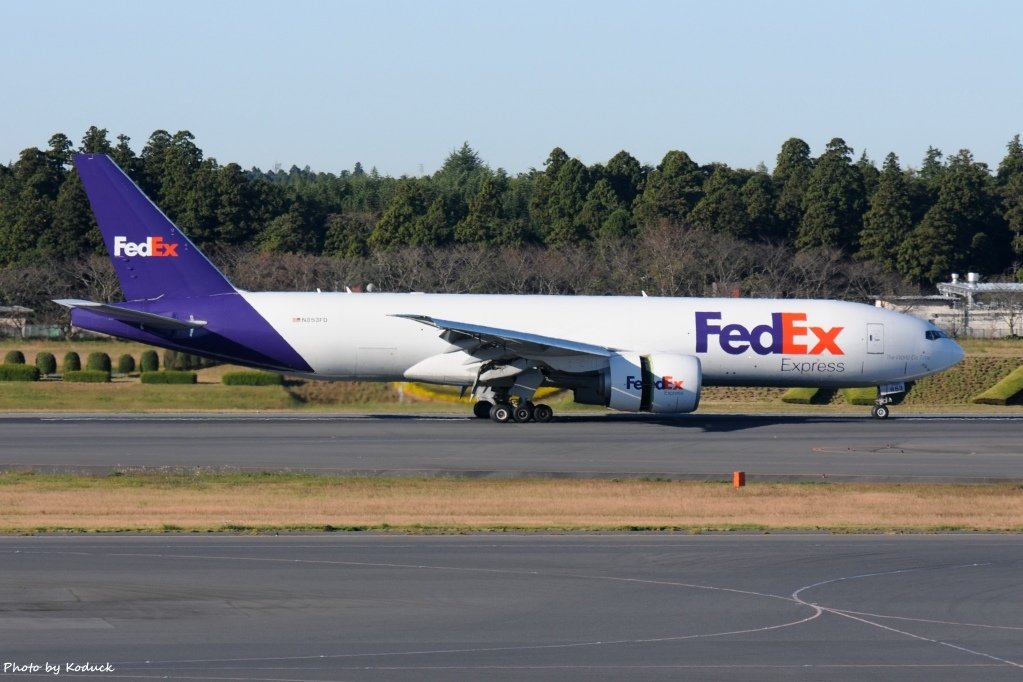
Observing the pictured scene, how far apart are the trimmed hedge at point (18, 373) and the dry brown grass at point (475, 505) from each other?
26204 millimetres

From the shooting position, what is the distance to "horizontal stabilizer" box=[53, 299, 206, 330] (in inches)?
1471

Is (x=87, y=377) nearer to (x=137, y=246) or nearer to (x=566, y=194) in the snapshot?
(x=137, y=246)

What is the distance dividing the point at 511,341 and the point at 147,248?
1166 centimetres

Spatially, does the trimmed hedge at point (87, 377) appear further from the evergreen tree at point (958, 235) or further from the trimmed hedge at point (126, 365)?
the evergreen tree at point (958, 235)

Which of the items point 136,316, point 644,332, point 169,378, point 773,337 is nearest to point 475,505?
point 644,332

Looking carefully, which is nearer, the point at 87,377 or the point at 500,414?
the point at 500,414

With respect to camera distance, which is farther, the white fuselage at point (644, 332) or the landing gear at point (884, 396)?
the landing gear at point (884, 396)

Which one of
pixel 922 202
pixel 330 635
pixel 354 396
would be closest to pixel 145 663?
pixel 330 635

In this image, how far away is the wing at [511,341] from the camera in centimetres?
3634

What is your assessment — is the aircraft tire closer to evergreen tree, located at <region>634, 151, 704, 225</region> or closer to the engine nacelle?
the engine nacelle

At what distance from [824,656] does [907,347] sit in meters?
30.4

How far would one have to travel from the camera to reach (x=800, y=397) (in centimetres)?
5169

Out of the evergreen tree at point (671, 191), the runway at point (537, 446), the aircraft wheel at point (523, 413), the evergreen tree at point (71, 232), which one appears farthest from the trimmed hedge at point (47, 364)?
the evergreen tree at point (671, 191)

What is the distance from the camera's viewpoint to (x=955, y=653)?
12445 mm
